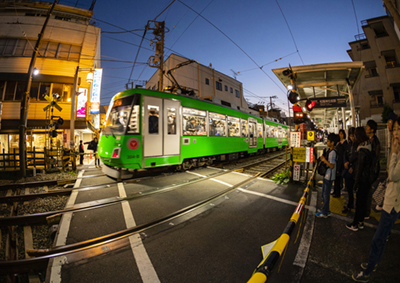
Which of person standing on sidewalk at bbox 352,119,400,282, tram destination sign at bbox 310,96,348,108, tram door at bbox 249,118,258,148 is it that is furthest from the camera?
tram door at bbox 249,118,258,148

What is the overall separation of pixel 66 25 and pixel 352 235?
23146 millimetres

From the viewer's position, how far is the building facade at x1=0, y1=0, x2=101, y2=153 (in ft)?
47.8

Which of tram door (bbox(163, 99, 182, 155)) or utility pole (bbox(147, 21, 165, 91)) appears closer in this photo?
tram door (bbox(163, 99, 182, 155))

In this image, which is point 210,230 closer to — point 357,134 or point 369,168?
point 369,168

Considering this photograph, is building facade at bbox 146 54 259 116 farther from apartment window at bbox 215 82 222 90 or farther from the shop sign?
the shop sign

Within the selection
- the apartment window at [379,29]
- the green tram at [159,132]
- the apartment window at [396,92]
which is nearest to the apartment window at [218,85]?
the green tram at [159,132]

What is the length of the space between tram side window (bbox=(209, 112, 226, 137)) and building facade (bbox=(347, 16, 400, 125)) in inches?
893

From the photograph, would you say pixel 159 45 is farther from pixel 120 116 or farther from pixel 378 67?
pixel 378 67

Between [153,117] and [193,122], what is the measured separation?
2.14 m

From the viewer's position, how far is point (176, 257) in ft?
8.97

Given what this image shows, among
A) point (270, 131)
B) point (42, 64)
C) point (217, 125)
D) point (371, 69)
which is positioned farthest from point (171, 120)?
point (371, 69)

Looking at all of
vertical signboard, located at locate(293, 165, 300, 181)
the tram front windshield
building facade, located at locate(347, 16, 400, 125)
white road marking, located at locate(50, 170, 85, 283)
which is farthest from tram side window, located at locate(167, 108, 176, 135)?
building facade, located at locate(347, 16, 400, 125)

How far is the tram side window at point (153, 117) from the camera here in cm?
704

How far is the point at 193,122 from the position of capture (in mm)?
8594
